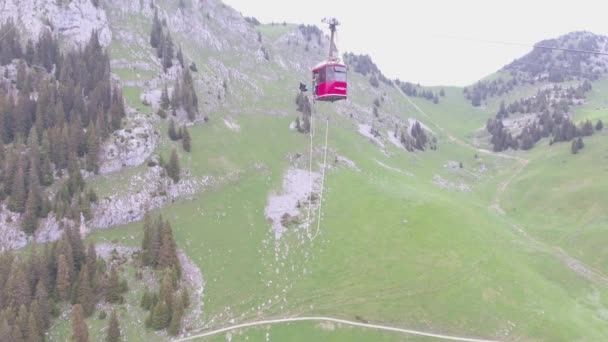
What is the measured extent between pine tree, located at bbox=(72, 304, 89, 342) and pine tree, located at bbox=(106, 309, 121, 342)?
248cm

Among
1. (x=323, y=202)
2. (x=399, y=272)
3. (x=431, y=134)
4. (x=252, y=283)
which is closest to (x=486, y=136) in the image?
(x=431, y=134)

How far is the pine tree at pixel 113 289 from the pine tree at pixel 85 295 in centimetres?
209

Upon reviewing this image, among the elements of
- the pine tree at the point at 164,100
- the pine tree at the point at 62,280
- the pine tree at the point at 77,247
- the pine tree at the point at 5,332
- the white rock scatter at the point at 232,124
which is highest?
the pine tree at the point at 164,100

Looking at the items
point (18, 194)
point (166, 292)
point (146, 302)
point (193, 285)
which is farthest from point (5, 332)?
point (18, 194)

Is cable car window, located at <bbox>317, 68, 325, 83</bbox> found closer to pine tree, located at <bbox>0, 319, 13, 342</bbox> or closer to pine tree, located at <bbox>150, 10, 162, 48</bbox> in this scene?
pine tree, located at <bbox>0, 319, 13, 342</bbox>

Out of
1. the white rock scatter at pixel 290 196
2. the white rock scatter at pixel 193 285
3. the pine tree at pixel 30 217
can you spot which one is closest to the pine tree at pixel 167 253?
the white rock scatter at pixel 193 285

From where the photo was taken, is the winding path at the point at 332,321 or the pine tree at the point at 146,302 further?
the pine tree at the point at 146,302

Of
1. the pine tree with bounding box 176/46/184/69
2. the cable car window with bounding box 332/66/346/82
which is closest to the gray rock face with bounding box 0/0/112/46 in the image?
the pine tree with bounding box 176/46/184/69

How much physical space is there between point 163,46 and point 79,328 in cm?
8932

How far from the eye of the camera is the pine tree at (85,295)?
56.5 metres

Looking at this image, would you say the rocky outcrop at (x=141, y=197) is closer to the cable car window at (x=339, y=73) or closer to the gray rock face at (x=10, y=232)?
the gray rock face at (x=10, y=232)

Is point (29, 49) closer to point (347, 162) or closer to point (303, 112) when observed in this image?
point (303, 112)

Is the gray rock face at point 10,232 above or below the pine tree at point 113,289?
above

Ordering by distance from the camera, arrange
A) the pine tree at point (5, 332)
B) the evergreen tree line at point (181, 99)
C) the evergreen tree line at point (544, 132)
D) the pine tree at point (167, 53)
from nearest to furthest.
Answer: the pine tree at point (5, 332) < the evergreen tree line at point (181, 99) < the pine tree at point (167, 53) < the evergreen tree line at point (544, 132)
